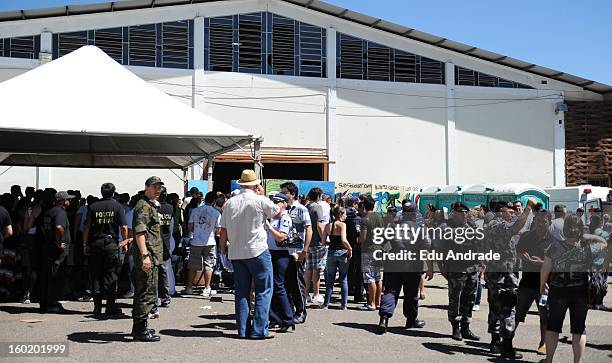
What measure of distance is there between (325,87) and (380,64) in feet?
8.85

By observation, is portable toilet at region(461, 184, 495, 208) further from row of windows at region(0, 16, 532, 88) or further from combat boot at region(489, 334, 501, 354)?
combat boot at region(489, 334, 501, 354)

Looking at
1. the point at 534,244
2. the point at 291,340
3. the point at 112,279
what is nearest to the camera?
the point at 534,244

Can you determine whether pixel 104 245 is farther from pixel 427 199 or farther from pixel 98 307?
pixel 427 199

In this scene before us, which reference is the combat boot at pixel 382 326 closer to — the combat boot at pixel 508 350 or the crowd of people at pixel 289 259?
the crowd of people at pixel 289 259

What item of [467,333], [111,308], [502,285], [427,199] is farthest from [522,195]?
[111,308]

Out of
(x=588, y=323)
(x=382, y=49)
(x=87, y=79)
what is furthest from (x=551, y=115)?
(x=87, y=79)

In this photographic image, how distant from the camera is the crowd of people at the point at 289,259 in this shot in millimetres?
7430

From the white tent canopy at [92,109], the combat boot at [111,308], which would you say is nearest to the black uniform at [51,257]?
the combat boot at [111,308]

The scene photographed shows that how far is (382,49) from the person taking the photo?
27703 millimetres

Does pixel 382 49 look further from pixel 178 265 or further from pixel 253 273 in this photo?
pixel 253 273

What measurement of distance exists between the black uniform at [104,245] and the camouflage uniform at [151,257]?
1.46 m

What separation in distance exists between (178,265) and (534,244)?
7943 millimetres

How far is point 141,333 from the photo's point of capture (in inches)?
307

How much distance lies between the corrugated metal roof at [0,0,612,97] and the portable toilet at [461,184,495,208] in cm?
849
